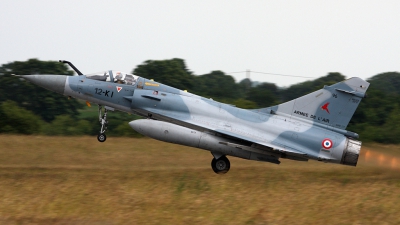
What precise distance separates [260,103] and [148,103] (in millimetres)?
24742

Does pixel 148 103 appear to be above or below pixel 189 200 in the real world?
above

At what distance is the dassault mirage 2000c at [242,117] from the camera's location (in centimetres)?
1546

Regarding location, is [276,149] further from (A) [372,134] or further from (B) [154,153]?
(A) [372,134]

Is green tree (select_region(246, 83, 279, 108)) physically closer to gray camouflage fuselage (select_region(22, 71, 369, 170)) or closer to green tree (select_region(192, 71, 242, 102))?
green tree (select_region(192, 71, 242, 102))

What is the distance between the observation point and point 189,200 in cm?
1233

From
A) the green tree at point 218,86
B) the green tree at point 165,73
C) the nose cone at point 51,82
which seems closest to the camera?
the nose cone at point 51,82

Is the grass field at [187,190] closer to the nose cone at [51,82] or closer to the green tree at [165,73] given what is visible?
the nose cone at [51,82]

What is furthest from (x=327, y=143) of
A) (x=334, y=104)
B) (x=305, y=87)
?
(x=305, y=87)

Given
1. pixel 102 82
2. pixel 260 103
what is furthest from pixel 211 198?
pixel 260 103

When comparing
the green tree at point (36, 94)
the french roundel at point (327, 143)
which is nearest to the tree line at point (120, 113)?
the green tree at point (36, 94)

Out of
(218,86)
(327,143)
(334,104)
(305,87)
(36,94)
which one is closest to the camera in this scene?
(327,143)

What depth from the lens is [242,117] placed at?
16.0m

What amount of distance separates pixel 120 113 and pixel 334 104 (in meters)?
22.4

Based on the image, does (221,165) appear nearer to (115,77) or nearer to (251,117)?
(251,117)
